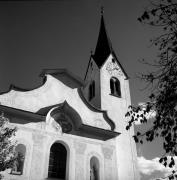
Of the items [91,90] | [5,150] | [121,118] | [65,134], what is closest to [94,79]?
[91,90]

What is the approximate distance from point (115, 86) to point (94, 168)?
26.6ft

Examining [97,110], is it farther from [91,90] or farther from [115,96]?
[91,90]

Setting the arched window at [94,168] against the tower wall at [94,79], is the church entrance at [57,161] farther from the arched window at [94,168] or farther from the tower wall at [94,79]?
the tower wall at [94,79]

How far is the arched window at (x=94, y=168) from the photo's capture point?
14.5 meters

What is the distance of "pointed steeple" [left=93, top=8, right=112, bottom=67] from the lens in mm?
22995

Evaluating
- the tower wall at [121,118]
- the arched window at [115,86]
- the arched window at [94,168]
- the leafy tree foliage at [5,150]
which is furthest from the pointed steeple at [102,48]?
the leafy tree foliage at [5,150]

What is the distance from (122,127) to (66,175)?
6.14 meters

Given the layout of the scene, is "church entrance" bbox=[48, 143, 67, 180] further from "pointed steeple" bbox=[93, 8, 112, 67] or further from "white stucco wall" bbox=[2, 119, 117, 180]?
"pointed steeple" bbox=[93, 8, 112, 67]

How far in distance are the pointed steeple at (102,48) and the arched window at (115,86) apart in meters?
1.76

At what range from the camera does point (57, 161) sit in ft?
45.2

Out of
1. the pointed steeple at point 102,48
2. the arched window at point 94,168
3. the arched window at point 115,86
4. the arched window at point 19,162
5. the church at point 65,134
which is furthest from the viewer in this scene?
the pointed steeple at point 102,48

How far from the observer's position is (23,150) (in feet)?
42.1

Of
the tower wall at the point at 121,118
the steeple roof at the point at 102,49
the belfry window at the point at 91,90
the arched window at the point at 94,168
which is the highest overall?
the steeple roof at the point at 102,49

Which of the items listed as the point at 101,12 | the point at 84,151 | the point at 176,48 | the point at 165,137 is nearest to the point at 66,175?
the point at 84,151
